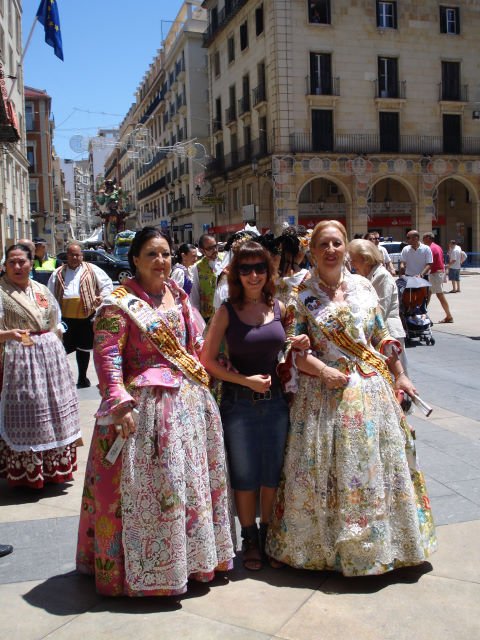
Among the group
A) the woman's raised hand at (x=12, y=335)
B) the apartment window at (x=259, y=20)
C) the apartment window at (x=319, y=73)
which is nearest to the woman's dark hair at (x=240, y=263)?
the woman's raised hand at (x=12, y=335)

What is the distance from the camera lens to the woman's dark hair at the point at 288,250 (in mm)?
5441

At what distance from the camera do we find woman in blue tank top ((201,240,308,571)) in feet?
11.6

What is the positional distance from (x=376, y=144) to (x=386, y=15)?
20.3 ft

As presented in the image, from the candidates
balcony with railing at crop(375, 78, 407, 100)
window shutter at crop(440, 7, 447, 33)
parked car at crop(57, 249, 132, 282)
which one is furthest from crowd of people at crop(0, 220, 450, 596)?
window shutter at crop(440, 7, 447, 33)

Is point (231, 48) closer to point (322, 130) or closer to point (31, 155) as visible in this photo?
point (322, 130)

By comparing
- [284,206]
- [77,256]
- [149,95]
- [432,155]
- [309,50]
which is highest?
[149,95]

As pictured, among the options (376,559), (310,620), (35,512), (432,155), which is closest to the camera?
(310,620)

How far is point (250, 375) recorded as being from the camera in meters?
3.56

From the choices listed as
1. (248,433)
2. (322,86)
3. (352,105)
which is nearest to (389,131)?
(352,105)

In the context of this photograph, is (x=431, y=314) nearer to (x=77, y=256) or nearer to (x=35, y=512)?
(x=77, y=256)

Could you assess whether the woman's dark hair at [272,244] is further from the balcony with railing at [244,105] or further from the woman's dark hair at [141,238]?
the balcony with railing at [244,105]

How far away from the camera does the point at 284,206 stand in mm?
31938

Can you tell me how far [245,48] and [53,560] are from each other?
34.7m

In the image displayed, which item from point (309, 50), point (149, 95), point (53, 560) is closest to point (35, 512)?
point (53, 560)
